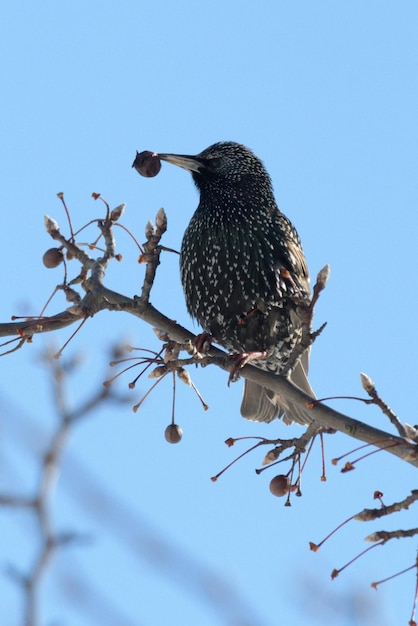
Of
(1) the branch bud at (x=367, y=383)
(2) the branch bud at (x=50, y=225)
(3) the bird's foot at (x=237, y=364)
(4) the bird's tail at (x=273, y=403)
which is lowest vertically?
(1) the branch bud at (x=367, y=383)

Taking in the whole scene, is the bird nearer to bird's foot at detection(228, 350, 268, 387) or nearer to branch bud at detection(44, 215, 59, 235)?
bird's foot at detection(228, 350, 268, 387)

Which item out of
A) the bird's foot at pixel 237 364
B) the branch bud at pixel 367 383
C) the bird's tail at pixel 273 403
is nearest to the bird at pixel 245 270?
the bird's tail at pixel 273 403

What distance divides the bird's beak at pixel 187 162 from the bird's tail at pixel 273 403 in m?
1.10

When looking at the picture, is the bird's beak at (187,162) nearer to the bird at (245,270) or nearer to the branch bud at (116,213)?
the bird at (245,270)

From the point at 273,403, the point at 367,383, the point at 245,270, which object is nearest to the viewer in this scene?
the point at 367,383

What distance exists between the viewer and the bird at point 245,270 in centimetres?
469

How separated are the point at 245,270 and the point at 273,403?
806mm

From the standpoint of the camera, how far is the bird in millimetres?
4691

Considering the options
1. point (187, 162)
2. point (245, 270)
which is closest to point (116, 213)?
point (245, 270)

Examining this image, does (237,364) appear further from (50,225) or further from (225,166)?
(225,166)

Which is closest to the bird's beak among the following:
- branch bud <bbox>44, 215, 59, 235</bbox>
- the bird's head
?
the bird's head

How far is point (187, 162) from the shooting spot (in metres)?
5.23

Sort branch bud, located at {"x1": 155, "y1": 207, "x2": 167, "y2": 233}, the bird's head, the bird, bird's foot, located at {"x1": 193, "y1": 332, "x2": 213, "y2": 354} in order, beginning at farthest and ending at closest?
the bird's head < the bird < bird's foot, located at {"x1": 193, "y1": 332, "x2": 213, "y2": 354} < branch bud, located at {"x1": 155, "y1": 207, "x2": 167, "y2": 233}

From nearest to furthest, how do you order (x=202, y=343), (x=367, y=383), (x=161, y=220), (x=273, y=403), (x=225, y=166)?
(x=367, y=383) < (x=161, y=220) < (x=202, y=343) < (x=273, y=403) < (x=225, y=166)
